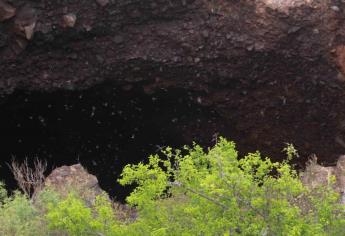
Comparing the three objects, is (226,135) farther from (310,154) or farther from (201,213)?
(201,213)

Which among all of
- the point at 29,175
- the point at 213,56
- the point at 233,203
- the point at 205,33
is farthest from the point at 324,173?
the point at 233,203

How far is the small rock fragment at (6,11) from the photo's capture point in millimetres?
11023

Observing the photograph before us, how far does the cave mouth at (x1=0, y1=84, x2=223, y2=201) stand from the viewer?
476 inches

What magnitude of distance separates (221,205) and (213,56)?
16.5 feet

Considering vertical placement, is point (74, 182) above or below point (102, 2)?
below

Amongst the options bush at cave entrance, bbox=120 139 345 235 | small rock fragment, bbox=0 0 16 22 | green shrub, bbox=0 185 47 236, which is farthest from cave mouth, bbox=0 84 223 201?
bush at cave entrance, bbox=120 139 345 235

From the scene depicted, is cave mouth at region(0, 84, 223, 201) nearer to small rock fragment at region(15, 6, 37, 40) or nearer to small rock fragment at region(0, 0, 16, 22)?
small rock fragment at region(15, 6, 37, 40)

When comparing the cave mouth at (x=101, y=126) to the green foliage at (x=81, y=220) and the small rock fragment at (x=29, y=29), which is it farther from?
the green foliage at (x=81, y=220)

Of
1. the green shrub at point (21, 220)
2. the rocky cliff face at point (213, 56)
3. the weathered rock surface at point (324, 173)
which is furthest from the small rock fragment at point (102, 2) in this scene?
the weathered rock surface at point (324, 173)

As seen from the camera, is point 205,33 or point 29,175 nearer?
point 205,33

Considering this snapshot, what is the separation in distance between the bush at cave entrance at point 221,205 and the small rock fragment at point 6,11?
4.49 meters

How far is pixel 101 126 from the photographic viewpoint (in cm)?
1254

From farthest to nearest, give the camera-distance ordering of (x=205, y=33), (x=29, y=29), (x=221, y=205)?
(x=205, y=33) → (x=29, y=29) → (x=221, y=205)

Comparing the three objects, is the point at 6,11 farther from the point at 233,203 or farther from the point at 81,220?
the point at 233,203
